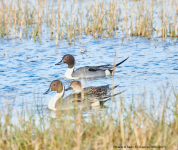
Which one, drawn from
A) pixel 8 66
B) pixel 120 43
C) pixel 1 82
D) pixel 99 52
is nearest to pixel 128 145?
pixel 1 82

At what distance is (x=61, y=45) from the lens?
10852 millimetres

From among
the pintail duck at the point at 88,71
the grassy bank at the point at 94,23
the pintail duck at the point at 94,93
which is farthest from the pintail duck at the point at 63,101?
the grassy bank at the point at 94,23

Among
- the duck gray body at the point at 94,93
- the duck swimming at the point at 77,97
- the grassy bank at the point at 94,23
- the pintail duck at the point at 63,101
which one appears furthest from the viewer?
the grassy bank at the point at 94,23

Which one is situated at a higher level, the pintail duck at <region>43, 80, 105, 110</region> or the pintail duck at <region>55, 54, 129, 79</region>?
the pintail duck at <region>55, 54, 129, 79</region>

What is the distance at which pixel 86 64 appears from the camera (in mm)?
9117

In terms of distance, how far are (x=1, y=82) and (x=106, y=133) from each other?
433cm

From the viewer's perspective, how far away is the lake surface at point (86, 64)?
641cm

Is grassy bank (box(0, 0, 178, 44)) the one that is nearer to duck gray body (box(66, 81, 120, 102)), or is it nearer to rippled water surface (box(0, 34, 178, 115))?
rippled water surface (box(0, 34, 178, 115))

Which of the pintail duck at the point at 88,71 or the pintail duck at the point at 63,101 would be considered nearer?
the pintail duck at the point at 63,101

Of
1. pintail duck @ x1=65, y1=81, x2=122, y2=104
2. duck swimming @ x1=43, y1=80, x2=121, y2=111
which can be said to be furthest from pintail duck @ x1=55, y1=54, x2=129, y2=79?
duck swimming @ x1=43, y1=80, x2=121, y2=111

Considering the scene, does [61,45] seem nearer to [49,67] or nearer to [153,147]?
[49,67]

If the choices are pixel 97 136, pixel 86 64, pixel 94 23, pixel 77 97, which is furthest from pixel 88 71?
pixel 97 136

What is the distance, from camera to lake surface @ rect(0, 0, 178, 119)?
641 cm

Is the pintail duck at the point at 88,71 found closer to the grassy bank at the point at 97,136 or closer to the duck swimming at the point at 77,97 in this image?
the duck swimming at the point at 77,97
